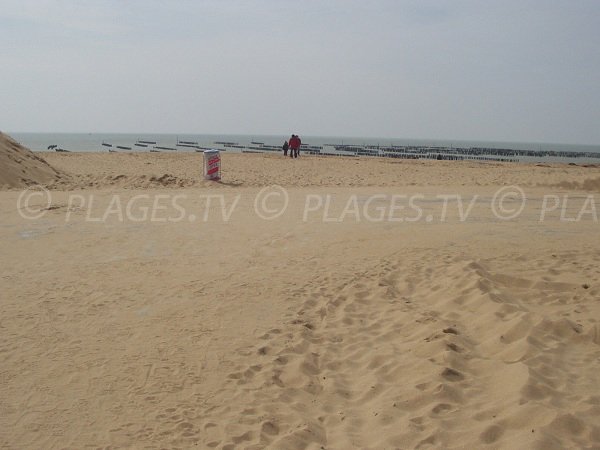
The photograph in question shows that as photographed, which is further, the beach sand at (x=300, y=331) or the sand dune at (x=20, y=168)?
the sand dune at (x=20, y=168)

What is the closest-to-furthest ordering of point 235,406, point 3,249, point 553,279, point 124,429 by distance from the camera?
point 124,429 < point 235,406 < point 553,279 < point 3,249

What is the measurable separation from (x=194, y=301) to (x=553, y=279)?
14.2 feet

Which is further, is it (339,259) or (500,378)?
(339,259)

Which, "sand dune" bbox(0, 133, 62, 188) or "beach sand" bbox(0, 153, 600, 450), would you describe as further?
"sand dune" bbox(0, 133, 62, 188)

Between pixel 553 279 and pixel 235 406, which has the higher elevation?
pixel 553 279

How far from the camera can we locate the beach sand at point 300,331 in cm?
338

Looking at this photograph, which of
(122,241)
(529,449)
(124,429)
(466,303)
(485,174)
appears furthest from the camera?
(485,174)

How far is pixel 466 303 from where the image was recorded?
5.43 metres

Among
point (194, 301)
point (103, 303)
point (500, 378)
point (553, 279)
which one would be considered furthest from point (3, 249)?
point (553, 279)

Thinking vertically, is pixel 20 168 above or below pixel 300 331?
above

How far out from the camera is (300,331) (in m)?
4.99

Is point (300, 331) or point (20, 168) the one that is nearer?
point (300, 331)

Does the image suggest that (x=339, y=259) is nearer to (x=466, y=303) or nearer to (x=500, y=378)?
(x=466, y=303)

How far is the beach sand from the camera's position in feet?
11.1
